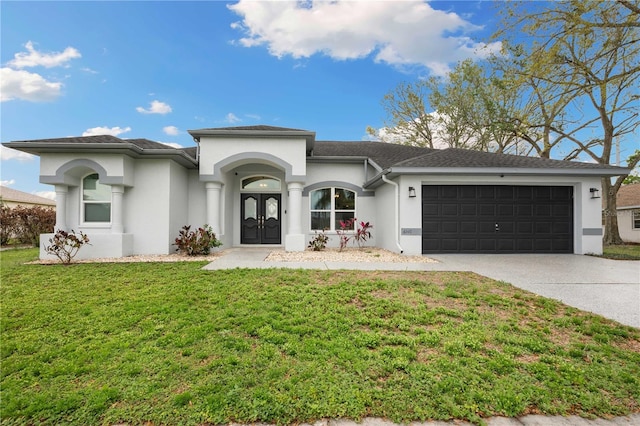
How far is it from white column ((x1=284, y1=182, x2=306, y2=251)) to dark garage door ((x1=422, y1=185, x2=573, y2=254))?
14.7 ft

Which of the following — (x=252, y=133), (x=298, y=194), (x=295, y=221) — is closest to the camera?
(x=252, y=133)

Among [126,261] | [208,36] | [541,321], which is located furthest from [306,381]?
[208,36]

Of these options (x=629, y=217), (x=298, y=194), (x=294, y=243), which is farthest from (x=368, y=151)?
(x=629, y=217)

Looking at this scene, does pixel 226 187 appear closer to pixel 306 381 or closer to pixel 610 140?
pixel 306 381

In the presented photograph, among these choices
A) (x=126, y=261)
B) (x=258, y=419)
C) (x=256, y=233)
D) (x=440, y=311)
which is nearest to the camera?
(x=258, y=419)

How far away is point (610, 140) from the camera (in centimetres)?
1596

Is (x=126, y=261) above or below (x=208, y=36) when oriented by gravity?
below

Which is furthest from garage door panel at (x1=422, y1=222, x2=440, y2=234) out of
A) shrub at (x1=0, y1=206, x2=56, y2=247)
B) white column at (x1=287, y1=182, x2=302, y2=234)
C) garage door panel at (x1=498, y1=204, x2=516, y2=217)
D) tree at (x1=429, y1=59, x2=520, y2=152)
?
shrub at (x1=0, y1=206, x2=56, y2=247)

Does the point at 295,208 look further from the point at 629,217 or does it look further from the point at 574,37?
the point at 629,217

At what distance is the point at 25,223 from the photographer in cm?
1377

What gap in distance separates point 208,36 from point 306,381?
533 inches

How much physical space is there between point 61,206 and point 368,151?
41.0 feet

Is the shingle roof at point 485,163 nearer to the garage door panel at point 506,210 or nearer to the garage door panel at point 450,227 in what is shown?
the garage door panel at point 506,210

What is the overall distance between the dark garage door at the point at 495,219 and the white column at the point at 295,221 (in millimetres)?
4490
